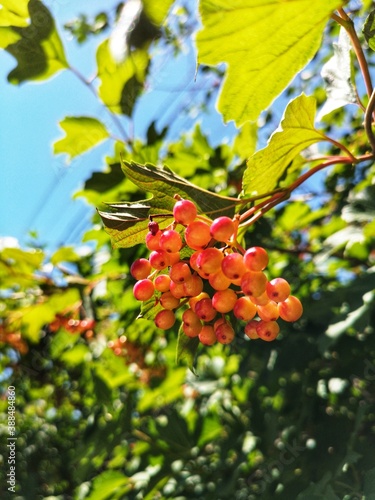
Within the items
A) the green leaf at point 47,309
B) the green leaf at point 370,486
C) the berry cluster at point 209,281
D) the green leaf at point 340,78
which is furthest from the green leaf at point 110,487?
the green leaf at point 340,78

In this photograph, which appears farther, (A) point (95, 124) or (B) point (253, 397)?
(B) point (253, 397)

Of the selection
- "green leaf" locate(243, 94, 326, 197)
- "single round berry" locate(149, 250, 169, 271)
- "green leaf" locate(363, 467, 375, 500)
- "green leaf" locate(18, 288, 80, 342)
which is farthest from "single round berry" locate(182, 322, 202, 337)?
"green leaf" locate(18, 288, 80, 342)

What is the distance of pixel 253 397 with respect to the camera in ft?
6.01

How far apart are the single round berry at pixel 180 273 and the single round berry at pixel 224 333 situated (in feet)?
0.31

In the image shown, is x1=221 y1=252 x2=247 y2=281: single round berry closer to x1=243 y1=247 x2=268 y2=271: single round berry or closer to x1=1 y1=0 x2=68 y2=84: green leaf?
x1=243 y1=247 x2=268 y2=271: single round berry

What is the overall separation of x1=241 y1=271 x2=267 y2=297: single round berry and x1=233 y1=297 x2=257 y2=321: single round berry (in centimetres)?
5

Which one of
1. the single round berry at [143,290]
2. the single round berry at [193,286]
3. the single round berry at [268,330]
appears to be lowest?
the single round berry at [268,330]

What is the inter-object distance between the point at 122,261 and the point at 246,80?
0.89 metres

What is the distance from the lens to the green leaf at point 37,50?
1.13m

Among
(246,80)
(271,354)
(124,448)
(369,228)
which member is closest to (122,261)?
(271,354)

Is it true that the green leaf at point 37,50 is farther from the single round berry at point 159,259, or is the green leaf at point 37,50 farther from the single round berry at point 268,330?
the single round berry at point 268,330

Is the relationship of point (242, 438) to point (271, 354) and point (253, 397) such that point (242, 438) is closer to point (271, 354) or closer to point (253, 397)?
point (253, 397)

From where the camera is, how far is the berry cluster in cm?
66

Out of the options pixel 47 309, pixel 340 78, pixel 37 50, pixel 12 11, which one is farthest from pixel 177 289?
pixel 47 309
